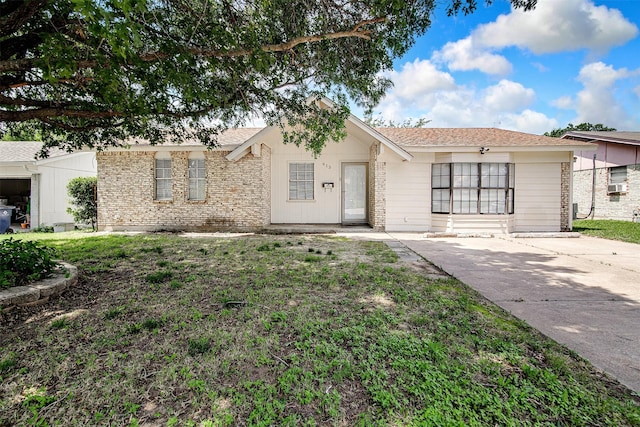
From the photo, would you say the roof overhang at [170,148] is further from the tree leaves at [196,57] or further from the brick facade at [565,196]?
the brick facade at [565,196]

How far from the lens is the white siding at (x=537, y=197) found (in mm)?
10969

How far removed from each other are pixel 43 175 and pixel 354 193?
563 inches

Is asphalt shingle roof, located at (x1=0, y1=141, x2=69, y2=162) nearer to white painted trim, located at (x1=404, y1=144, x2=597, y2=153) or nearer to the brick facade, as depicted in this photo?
white painted trim, located at (x1=404, y1=144, x2=597, y2=153)

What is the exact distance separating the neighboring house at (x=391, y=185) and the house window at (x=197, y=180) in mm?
38

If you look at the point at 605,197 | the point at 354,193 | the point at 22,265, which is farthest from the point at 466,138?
the point at 22,265

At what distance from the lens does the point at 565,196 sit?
11.0m

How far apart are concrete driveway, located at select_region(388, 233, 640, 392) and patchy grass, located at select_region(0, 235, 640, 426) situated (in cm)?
34

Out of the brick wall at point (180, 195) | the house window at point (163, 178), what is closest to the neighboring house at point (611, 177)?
the brick wall at point (180, 195)

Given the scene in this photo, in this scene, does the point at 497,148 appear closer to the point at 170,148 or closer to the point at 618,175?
the point at 618,175

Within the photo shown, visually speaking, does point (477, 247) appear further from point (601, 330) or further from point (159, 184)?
point (159, 184)

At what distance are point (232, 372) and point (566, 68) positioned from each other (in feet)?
70.4

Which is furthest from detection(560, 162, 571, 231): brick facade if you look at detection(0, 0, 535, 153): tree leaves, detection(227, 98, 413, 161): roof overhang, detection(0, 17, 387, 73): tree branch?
detection(0, 17, 387, 73): tree branch

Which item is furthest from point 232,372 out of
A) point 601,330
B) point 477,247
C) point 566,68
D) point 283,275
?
point 566,68

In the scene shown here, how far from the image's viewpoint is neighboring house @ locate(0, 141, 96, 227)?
1323cm
